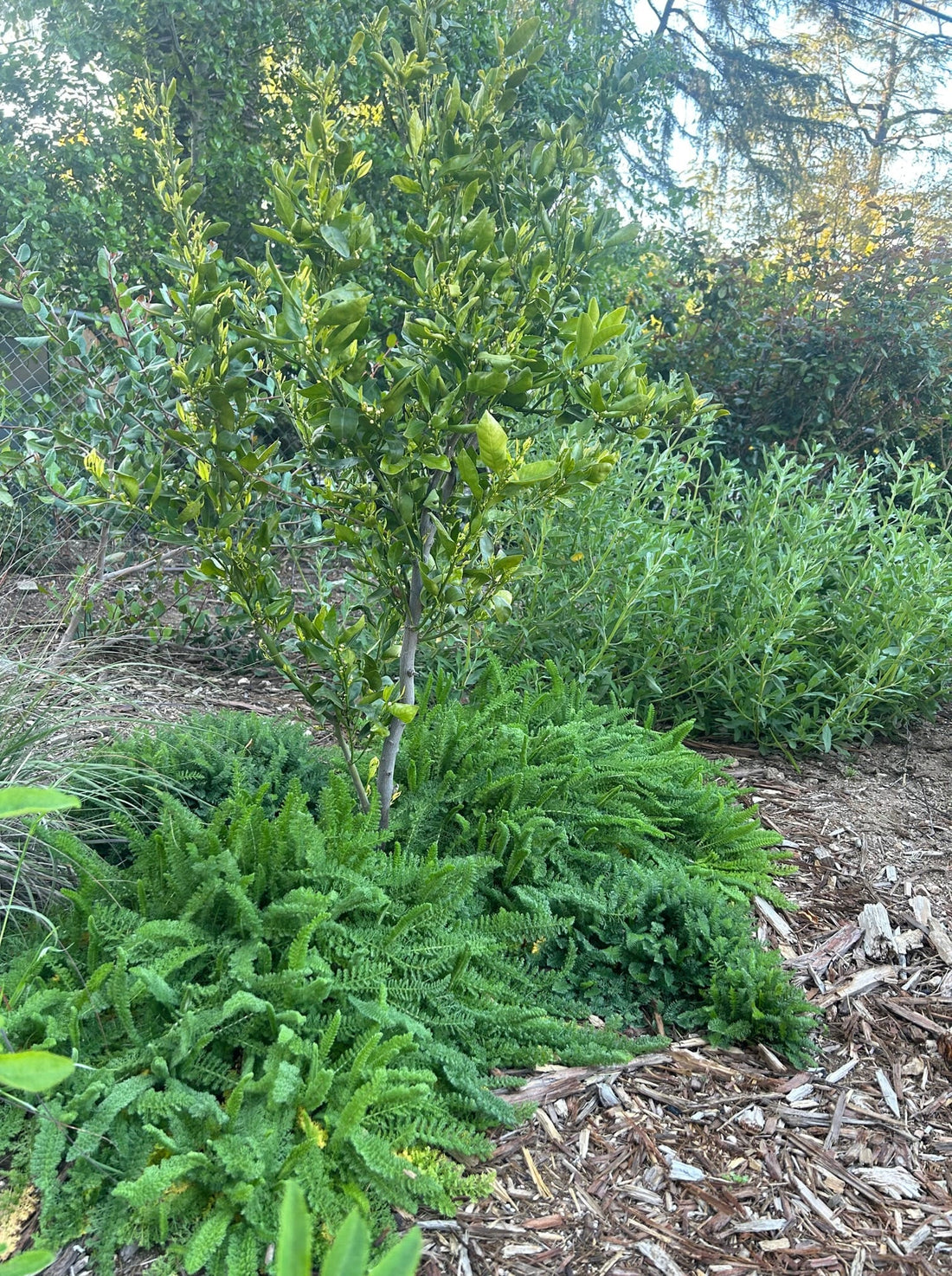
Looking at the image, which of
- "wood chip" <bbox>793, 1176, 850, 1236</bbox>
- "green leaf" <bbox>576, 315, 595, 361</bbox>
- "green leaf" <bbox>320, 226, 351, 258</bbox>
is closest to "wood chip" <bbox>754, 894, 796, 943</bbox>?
"wood chip" <bbox>793, 1176, 850, 1236</bbox>

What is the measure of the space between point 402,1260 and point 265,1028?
129 cm

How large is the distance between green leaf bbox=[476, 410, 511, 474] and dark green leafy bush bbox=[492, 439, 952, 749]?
1.54 m

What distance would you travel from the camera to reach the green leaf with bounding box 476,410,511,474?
1.68 meters

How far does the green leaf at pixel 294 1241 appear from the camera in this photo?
63 centimetres

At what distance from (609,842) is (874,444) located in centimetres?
485

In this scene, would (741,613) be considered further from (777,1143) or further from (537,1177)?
(537,1177)

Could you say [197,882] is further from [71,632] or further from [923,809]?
[923,809]

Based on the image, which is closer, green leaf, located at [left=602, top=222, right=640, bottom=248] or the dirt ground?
the dirt ground

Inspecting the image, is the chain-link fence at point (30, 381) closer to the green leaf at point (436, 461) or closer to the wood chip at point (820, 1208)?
the green leaf at point (436, 461)

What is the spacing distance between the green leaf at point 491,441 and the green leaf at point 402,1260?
131cm

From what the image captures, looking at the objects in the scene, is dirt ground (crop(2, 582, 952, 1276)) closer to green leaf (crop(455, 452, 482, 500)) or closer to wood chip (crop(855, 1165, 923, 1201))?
wood chip (crop(855, 1165, 923, 1201))

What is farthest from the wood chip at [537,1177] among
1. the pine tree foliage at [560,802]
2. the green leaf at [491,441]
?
the green leaf at [491,441]

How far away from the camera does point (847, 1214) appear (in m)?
1.79

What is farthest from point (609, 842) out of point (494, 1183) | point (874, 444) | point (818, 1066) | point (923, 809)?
point (874, 444)
